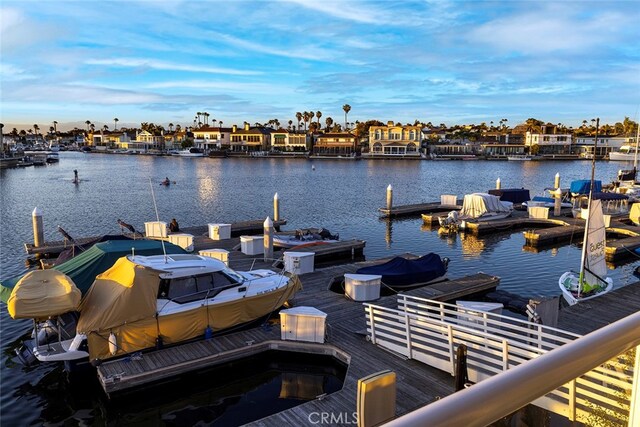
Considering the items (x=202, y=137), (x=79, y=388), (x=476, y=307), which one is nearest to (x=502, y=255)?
(x=476, y=307)

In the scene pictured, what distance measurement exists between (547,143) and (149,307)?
174m

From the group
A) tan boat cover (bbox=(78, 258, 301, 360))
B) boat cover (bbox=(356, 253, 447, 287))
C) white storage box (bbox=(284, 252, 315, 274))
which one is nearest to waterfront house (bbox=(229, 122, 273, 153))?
white storage box (bbox=(284, 252, 315, 274))

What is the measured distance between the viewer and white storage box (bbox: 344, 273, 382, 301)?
679 inches

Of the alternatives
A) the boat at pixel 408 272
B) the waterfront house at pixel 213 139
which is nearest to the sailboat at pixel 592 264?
the boat at pixel 408 272

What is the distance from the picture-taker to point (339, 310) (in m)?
16.4

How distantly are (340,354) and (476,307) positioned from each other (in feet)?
14.1

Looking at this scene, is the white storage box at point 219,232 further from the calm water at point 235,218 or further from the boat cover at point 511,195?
the boat cover at point 511,195

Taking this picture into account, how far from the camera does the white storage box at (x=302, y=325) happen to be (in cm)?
1360

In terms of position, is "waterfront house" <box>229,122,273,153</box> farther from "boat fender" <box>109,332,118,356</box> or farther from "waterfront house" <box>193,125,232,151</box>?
"boat fender" <box>109,332,118,356</box>

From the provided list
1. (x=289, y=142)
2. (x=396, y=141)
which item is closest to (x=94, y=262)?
(x=396, y=141)

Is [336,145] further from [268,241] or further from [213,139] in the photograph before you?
[268,241]

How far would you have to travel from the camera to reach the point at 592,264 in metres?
18.8

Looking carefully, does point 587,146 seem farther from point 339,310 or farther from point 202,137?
point 339,310

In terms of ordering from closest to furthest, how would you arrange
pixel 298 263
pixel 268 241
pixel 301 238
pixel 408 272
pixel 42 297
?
pixel 42 297 < pixel 408 272 < pixel 298 263 < pixel 268 241 < pixel 301 238
